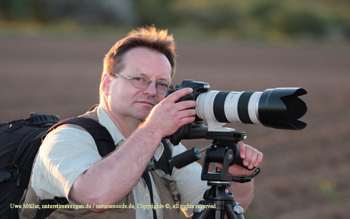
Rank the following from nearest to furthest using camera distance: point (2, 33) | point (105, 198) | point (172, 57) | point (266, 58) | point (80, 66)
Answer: point (105, 198)
point (172, 57)
point (80, 66)
point (2, 33)
point (266, 58)

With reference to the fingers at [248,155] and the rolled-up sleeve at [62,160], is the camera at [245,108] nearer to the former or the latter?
the fingers at [248,155]

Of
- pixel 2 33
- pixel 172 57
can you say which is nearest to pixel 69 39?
pixel 2 33

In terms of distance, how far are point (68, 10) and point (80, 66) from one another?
15.1 meters

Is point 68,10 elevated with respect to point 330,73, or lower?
elevated

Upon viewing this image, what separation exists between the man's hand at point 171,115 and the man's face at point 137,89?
405 millimetres

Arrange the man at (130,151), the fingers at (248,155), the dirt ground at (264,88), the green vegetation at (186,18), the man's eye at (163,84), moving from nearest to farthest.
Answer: the man at (130,151), the fingers at (248,155), the man's eye at (163,84), the dirt ground at (264,88), the green vegetation at (186,18)

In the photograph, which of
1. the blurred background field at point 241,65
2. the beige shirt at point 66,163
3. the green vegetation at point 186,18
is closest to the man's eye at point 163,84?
the beige shirt at point 66,163

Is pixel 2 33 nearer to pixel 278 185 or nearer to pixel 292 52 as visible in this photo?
pixel 292 52

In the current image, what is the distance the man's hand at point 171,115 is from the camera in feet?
7.85

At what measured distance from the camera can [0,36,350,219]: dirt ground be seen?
271 inches

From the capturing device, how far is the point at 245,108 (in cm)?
243

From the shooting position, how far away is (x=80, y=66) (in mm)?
19000

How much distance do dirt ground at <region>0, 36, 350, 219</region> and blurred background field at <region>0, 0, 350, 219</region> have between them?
24 millimetres

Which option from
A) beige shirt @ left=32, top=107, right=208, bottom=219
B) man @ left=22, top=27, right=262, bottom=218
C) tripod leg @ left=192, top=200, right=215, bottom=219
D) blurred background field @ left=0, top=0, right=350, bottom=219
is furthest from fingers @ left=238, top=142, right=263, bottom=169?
blurred background field @ left=0, top=0, right=350, bottom=219
